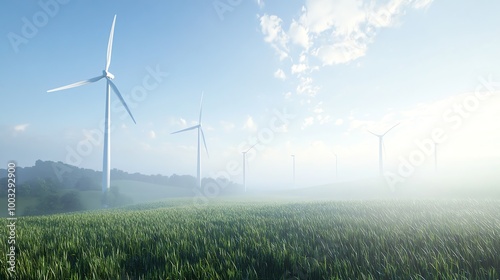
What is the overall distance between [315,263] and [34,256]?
5.13 meters

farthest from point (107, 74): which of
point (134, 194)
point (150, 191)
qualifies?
point (150, 191)

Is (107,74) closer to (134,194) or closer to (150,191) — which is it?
(134,194)

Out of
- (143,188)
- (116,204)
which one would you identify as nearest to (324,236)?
(116,204)

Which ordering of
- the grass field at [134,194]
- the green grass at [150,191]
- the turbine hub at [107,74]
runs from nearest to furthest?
the turbine hub at [107,74] → the grass field at [134,194] → the green grass at [150,191]

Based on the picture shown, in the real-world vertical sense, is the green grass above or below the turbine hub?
below

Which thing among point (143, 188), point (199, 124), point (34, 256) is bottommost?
point (143, 188)

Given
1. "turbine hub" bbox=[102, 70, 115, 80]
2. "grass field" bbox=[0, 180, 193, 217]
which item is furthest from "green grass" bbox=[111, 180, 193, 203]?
"turbine hub" bbox=[102, 70, 115, 80]

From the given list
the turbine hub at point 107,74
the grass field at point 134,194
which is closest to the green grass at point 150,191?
the grass field at point 134,194

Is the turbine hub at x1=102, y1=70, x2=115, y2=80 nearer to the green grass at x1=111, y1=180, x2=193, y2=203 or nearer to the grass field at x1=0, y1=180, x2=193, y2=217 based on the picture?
the grass field at x1=0, y1=180, x2=193, y2=217

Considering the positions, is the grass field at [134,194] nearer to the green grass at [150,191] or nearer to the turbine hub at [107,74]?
the green grass at [150,191]

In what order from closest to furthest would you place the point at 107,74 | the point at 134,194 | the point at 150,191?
the point at 107,74
the point at 134,194
the point at 150,191

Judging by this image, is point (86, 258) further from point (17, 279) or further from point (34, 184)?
point (34, 184)

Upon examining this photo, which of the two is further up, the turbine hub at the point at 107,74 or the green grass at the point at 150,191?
the turbine hub at the point at 107,74

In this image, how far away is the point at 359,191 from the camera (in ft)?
242
